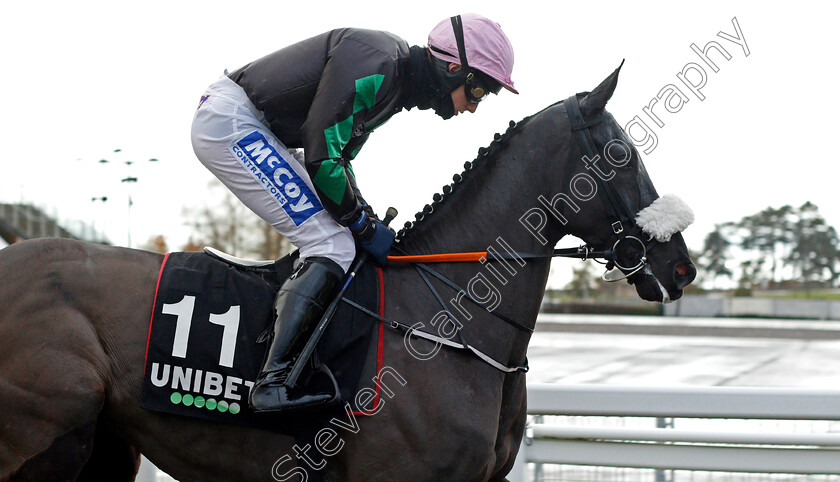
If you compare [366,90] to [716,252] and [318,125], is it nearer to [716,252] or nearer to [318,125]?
[318,125]

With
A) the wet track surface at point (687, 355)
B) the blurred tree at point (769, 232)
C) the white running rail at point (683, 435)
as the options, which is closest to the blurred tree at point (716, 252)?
the blurred tree at point (769, 232)

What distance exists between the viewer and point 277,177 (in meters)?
3.13

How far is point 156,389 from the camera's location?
3.04 m

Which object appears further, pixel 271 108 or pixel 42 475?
pixel 271 108

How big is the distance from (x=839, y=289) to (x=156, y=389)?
144ft

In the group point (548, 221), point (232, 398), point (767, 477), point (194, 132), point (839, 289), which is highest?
point (194, 132)

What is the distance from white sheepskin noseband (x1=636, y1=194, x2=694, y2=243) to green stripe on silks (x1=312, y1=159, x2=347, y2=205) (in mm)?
1115

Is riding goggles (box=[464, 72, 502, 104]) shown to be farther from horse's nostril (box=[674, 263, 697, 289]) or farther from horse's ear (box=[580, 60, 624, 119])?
horse's nostril (box=[674, 263, 697, 289])

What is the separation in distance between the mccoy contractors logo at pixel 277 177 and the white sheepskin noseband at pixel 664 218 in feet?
4.01

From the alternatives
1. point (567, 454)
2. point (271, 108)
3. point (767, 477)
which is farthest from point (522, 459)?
point (271, 108)

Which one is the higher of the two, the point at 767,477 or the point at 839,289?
the point at 767,477

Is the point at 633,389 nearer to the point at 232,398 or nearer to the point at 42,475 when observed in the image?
the point at 232,398

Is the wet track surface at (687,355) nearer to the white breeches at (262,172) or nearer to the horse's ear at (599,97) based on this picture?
the horse's ear at (599,97)

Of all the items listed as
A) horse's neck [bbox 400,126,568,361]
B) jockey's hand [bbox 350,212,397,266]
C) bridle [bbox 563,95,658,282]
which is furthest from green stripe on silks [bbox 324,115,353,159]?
bridle [bbox 563,95,658,282]
